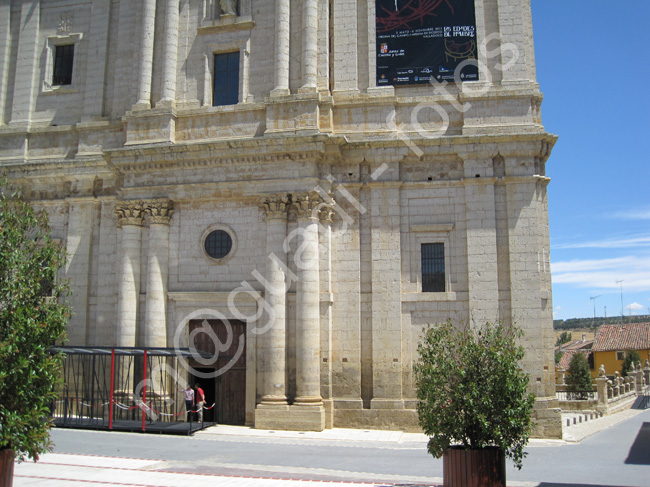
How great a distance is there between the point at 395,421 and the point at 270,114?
12.1 meters

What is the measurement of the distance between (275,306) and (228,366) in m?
3.04

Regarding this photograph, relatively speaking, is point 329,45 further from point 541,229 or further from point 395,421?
point 395,421

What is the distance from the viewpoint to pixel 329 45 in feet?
78.6

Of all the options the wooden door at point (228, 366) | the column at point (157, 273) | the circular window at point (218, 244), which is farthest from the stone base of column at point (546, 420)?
the column at point (157, 273)

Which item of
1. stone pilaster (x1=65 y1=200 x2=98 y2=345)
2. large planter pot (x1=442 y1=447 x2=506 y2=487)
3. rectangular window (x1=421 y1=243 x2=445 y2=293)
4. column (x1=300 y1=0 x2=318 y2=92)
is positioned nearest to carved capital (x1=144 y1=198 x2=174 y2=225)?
stone pilaster (x1=65 y1=200 x2=98 y2=345)

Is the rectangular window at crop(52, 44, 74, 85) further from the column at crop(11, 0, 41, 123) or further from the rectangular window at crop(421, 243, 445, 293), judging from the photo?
the rectangular window at crop(421, 243, 445, 293)

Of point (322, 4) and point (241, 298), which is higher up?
point (322, 4)

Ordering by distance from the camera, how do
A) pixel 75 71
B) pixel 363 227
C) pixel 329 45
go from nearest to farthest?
pixel 363 227 → pixel 329 45 → pixel 75 71

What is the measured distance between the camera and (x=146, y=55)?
24.6 metres

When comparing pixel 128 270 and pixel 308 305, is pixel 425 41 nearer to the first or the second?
pixel 308 305

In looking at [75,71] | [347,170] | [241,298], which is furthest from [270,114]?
[75,71]

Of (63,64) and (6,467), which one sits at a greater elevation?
(63,64)

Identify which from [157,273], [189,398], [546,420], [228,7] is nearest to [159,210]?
[157,273]

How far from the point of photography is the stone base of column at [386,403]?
21109 millimetres
